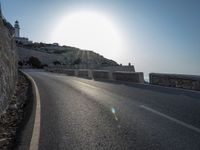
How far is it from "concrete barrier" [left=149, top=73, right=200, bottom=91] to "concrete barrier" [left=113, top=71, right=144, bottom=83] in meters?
2.36

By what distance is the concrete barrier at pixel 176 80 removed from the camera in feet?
56.5

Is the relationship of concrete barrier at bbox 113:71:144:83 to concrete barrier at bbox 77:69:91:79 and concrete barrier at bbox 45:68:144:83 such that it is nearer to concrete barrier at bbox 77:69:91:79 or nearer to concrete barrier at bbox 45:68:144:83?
concrete barrier at bbox 45:68:144:83

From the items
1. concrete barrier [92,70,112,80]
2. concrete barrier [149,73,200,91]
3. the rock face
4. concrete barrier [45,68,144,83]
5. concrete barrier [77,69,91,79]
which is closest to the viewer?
the rock face

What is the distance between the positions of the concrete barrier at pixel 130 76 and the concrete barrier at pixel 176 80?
7.73 ft

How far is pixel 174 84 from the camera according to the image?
19.4 metres

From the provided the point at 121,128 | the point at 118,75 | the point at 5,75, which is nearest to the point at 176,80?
A: the point at 5,75

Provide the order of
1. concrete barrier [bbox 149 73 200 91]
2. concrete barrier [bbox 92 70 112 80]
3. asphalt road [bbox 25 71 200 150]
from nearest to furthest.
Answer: asphalt road [bbox 25 71 200 150]
concrete barrier [bbox 149 73 200 91]
concrete barrier [bbox 92 70 112 80]

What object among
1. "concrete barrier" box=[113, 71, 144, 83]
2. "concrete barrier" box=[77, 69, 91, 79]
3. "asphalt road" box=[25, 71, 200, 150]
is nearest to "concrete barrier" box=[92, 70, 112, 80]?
"concrete barrier" box=[113, 71, 144, 83]

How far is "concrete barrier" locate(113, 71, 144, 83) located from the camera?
81.3 ft

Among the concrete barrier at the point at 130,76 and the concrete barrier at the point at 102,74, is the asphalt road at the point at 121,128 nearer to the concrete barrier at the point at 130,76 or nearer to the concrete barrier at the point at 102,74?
the concrete barrier at the point at 130,76

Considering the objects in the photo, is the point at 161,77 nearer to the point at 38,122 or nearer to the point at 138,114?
the point at 138,114

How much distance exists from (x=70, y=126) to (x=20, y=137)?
126cm

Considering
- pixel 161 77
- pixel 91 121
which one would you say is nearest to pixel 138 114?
pixel 91 121

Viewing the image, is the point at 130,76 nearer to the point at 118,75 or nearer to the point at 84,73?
the point at 118,75
